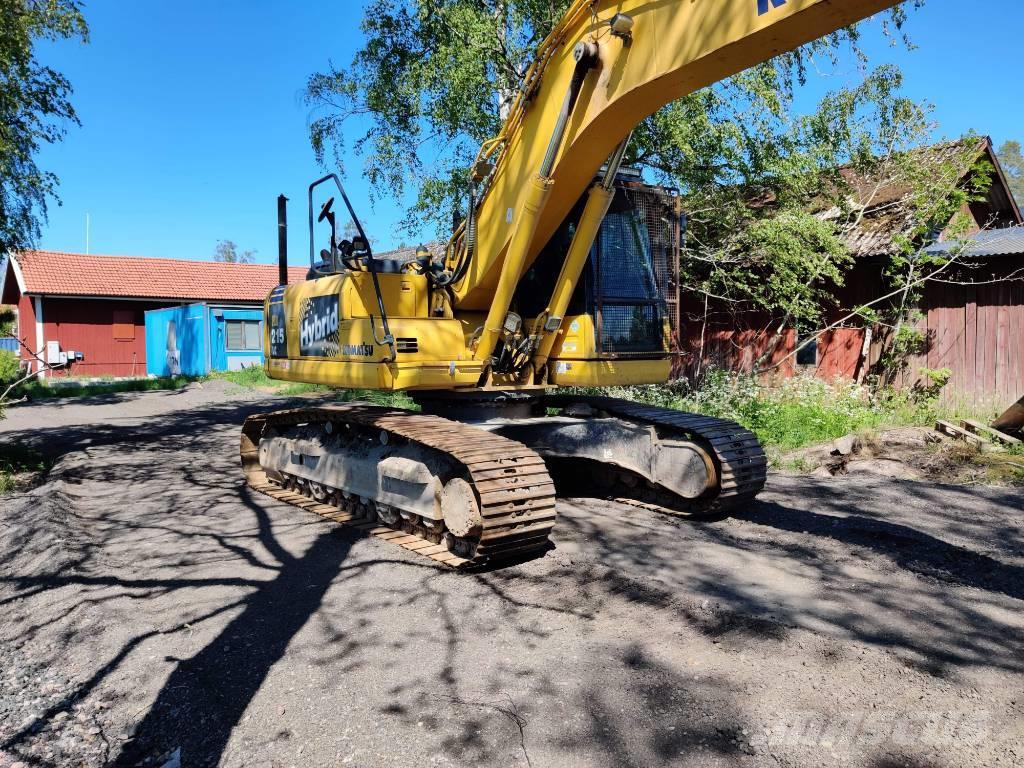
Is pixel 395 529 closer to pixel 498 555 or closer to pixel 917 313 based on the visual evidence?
pixel 498 555

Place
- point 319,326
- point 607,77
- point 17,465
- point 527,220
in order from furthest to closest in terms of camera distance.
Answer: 1. point 17,465
2. point 319,326
3. point 527,220
4. point 607,77

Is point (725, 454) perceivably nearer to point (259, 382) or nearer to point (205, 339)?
point (259, 382)

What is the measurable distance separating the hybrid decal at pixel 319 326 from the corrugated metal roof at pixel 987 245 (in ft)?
32.6

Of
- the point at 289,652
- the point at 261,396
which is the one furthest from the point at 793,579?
the point at 261,396

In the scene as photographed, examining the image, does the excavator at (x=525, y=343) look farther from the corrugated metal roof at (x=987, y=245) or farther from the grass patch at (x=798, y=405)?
the corrugated metal roof at (x=987, y=245)

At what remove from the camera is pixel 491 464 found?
503cm

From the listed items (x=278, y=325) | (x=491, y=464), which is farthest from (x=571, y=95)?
(x=278, y=325)

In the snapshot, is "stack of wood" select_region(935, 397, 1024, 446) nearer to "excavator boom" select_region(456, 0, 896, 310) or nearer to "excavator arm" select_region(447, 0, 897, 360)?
"excavator arm" select_region(447, 0, 897, 360)

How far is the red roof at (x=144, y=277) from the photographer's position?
29.0 meters

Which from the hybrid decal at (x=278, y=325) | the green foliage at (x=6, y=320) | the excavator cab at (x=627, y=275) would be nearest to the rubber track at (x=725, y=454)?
the excavator cab at (x=627, y=275)

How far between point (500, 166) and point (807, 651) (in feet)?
13.6

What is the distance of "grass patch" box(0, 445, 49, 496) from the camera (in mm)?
8516

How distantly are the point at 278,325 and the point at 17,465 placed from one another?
451cm

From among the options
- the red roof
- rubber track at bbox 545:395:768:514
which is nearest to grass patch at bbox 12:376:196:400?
the red roof
